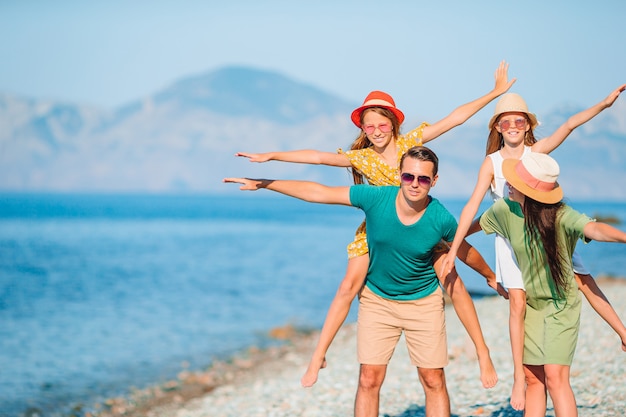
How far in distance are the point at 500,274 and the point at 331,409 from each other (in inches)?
197

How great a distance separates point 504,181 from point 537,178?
1.66 feet

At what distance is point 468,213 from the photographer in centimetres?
566

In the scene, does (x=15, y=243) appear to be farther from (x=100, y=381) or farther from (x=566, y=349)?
(x=566, y=349)

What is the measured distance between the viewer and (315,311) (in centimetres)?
2514

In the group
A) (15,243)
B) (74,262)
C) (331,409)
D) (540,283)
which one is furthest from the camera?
(15,243)

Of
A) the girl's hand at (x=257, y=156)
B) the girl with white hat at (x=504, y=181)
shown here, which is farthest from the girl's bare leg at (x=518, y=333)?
the girl's hand at (x=257, y=156)

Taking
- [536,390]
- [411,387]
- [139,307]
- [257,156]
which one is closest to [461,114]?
[257,156]

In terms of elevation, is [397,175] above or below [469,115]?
below

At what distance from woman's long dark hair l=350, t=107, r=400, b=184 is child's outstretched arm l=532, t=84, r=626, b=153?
105 cm

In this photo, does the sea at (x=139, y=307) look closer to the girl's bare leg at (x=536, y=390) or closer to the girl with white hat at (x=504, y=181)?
the girl's bare leg at (x=536, y=390)

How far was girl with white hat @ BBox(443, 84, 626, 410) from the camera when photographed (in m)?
5.69

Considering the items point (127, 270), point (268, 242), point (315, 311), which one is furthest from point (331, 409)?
point (268, 242)

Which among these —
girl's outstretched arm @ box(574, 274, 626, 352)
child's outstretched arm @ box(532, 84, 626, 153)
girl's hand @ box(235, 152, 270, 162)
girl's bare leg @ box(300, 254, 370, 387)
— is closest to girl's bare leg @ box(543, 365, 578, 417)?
girl's outstretched arm @ box(574, 274, 626, 352)

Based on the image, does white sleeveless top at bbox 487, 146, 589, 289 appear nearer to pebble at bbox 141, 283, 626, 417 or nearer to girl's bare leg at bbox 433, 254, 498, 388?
girl's bare leg at bbox 433, 254, 498, 388
